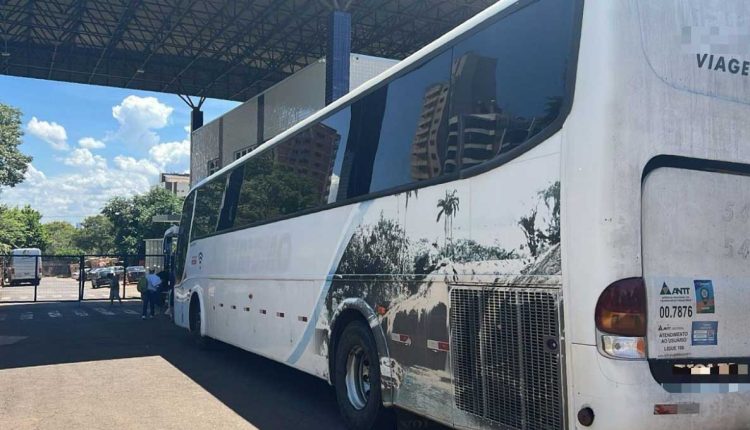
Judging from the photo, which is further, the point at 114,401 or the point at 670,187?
the point at 114,401

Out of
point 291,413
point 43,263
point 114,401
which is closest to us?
point 291,413

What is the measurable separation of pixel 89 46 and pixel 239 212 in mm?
22546

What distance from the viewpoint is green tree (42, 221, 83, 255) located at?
95.4 metres

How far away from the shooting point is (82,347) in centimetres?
1314

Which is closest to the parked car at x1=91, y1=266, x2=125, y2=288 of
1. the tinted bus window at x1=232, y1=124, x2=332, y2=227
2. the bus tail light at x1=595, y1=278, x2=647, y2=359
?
the tinted bus window at x1=232, y1=124, x2=332, y2=227

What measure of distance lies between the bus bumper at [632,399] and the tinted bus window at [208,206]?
908 cm

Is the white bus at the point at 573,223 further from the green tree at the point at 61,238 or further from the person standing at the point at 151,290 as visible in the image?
the green tree at the point at 61,238

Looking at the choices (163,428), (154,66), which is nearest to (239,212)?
(163,428)

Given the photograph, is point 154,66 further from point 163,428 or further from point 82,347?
point 163,428

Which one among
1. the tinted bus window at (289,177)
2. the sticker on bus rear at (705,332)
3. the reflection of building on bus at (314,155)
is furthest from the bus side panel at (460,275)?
the tinted bus window at (289,177)

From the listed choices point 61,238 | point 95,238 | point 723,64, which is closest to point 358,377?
point 723,64

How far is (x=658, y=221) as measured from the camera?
12.5 feet

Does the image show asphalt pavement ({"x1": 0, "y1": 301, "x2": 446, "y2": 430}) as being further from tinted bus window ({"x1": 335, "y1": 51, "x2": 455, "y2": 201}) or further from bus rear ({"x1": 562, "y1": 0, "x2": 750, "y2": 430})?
bus rear ({"x1": 562, "y1": 0, "x2": 750, "y2": 430})

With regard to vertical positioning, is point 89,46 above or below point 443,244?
above
